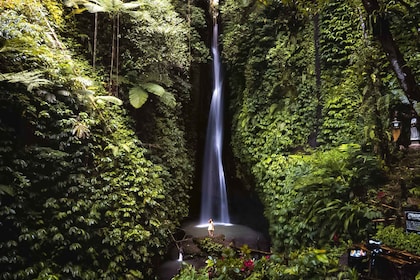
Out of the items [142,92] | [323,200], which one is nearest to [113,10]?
[142,92]

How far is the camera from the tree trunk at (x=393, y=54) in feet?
15.9

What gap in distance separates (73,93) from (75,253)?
3054 mm

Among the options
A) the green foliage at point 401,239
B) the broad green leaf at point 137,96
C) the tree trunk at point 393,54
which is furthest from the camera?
the broad green leaf at point 137,96

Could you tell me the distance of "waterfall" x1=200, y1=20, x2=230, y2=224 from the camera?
13.0 meters

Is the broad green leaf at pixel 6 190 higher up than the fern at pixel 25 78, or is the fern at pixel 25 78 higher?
the fern at pixel 25 78

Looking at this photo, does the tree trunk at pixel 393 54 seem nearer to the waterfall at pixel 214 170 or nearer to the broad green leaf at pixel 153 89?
the broad green leaf at pixel 153 89

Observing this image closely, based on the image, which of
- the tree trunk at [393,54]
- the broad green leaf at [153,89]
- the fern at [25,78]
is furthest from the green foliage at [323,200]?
the fern at [25,78]

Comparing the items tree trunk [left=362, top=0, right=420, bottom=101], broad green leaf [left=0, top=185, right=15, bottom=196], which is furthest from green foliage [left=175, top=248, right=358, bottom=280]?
broad green leaf [left=0, top=185, right=15, bottom=196]

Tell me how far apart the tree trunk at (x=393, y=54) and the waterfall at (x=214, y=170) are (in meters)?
8.76

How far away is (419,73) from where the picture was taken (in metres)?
7.23

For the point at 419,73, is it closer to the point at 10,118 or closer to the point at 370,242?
the point at 370,242

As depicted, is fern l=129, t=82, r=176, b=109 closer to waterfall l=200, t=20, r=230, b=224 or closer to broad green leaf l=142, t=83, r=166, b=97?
broad green leaf l=142, t=83, r=166, b=97

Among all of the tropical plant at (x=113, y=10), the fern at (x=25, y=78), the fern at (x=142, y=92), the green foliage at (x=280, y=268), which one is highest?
the tropical plant at (x=113, y=10)

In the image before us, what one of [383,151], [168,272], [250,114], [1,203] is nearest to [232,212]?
[250,114]
